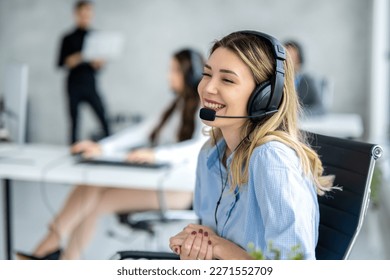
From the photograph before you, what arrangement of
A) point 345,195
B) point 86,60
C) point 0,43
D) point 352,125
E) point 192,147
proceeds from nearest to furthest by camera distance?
point 345,195, point 192,147, point 352,125, point 86,60, point 0,43

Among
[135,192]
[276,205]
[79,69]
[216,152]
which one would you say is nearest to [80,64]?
[79,69]

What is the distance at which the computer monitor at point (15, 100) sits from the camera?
174cm

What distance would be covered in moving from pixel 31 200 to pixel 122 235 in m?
0.45

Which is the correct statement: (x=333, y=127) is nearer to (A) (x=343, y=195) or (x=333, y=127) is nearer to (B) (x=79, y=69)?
(B) (x=79, y=69)

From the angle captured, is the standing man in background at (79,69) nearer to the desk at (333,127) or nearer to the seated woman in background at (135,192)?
the desk at (333,127)

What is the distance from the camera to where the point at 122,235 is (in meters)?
2.59

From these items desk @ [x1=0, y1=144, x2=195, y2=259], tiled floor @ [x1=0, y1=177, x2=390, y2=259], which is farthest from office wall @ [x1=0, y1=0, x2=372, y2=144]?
desk @ [x1=0, y1=144, x2=195, y2=259]

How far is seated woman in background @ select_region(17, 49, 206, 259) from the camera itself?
6.17 ft

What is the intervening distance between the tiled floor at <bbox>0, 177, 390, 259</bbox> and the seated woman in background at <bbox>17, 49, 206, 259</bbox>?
0.12 metres

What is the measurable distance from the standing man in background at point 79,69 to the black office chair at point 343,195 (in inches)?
121

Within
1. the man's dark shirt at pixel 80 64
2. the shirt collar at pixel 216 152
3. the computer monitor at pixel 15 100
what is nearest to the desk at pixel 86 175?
the computer monitor at pixel 15 100

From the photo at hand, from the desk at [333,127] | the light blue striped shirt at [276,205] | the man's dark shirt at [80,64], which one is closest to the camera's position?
the light blue striped shirt at [276,205]
